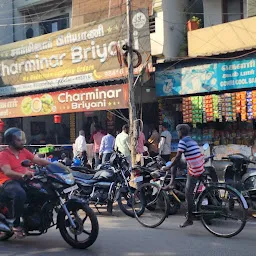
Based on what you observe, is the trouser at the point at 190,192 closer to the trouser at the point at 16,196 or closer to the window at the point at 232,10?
the trouser at the point at 16,196

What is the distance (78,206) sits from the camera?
507 centimetres

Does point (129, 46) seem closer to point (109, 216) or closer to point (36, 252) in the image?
point (109, 216)

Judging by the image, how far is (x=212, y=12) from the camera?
13.0m

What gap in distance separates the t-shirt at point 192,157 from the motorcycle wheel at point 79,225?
181 cm

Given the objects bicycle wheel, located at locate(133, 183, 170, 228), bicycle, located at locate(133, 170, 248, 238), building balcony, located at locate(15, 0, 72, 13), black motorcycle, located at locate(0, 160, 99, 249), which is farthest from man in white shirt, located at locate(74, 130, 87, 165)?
building balcony, located at locate(15, 0, 72, 13)

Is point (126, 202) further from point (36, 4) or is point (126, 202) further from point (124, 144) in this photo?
point (36, 4)

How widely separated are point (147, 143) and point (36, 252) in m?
7.87

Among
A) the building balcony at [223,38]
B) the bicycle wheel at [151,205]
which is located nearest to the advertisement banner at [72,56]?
the building balcony at [223,38]

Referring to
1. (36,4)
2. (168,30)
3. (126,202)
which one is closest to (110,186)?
(126,202)

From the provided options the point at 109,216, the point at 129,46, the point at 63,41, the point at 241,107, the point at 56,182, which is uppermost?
the point at 63,41

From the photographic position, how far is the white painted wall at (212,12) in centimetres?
1280

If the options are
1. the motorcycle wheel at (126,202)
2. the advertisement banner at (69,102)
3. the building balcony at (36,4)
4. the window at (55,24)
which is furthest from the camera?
the window at (55,24)

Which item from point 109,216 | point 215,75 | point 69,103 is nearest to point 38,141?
point 69,103

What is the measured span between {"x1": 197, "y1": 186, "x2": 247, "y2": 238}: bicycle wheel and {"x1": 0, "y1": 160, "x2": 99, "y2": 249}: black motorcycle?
1800 mm
